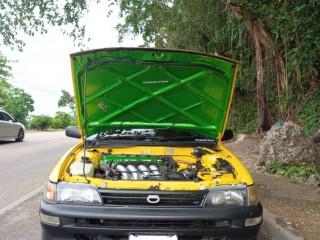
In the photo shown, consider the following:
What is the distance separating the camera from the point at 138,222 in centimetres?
295

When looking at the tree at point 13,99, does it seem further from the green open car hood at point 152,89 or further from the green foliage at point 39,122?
the green open car hood at point 152,89

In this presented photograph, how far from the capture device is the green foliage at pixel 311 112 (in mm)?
11328

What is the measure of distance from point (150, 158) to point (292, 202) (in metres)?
2.58

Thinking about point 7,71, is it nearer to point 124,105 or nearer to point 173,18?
point 173,18

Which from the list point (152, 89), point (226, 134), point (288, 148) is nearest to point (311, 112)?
point (288, 148)

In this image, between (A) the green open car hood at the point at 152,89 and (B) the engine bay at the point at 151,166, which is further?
(A) the green open car hood at the point at 152,89

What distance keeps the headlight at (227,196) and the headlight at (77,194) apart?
0.93 meters

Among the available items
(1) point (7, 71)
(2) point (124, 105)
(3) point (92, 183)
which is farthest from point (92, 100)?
(1) point (7, 71)

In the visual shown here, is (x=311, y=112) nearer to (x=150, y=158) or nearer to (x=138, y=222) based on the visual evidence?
(x=150, y=158)

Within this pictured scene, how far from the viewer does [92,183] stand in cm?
312

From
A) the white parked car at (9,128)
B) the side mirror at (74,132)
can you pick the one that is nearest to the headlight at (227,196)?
the side mirror at (74,132)

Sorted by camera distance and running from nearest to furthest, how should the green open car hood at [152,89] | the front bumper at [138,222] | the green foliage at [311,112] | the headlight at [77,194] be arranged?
1. the front bumper at [138,222]
2. the headlight at [77,194]
3. the green open car hood at [152,89]
4. the green foliage at [311,112]

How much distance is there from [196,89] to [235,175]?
3.90ft

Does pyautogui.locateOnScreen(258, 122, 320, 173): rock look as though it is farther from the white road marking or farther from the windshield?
the white road marking
